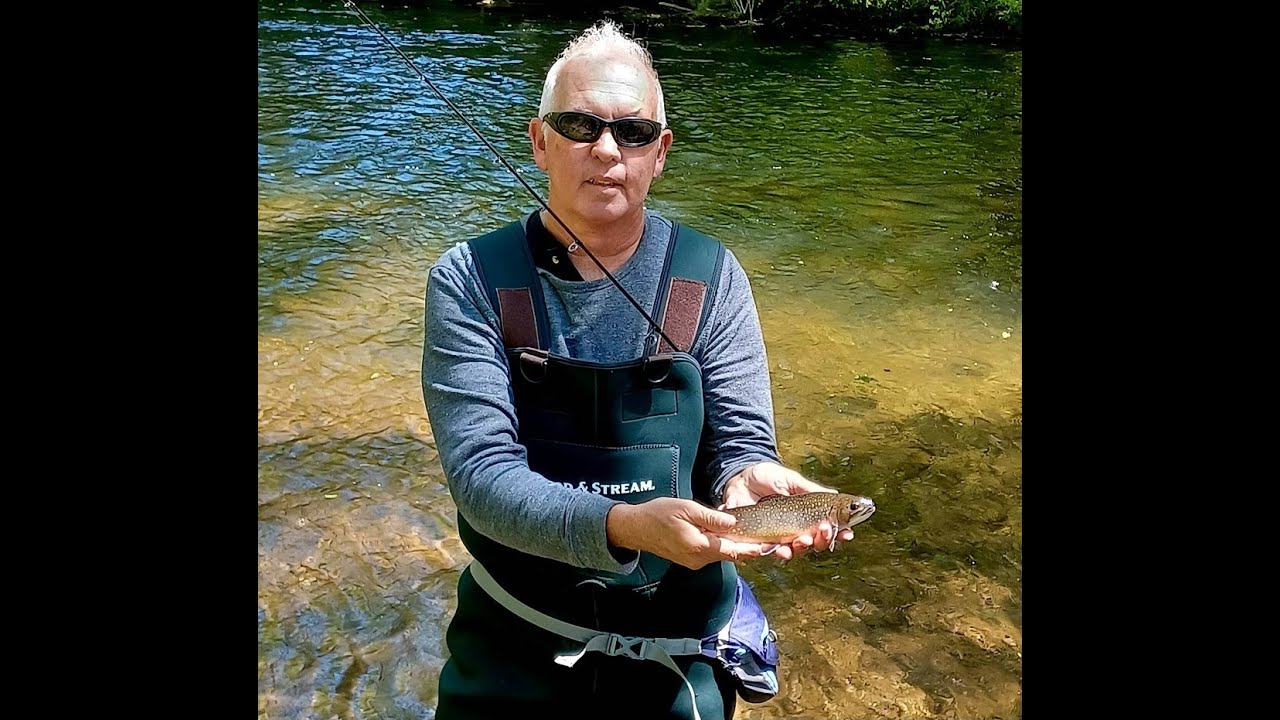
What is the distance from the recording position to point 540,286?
2098 mm

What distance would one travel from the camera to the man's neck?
85.0 inches

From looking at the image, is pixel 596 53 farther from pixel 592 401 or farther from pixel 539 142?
pixel 592 401

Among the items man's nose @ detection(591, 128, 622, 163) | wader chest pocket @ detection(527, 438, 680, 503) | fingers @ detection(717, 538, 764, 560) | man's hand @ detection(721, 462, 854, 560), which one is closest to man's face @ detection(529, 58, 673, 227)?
man's nose @ detection(591, 128, 622, 163)

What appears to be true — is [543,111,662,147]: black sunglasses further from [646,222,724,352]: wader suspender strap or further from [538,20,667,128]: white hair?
[646,222,724,352]: wader suspender strap

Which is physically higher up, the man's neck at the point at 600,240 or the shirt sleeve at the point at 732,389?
the man's neck at the point at 600,240

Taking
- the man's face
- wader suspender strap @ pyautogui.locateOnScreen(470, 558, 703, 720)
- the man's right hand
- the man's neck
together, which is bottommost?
wader suspender strap @ pyautogui.locateOnScreen(470, 558, 703, 720)

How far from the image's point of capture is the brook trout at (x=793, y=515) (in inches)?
76.9

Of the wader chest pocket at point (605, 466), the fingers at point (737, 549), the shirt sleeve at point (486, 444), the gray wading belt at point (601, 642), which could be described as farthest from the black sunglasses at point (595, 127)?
the gray wading belt at point (601, 642)

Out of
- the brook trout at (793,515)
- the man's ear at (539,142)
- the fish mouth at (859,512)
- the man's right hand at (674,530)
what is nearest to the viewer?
the man's right hand at (674,530)

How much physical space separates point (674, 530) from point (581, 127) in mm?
832

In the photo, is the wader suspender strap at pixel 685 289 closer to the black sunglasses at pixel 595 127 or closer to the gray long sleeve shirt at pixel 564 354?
the gray long sleeve shirt at pixel 564 354

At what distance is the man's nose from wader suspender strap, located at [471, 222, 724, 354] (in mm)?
233

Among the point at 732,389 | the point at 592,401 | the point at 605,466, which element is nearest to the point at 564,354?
the point at 592,401
